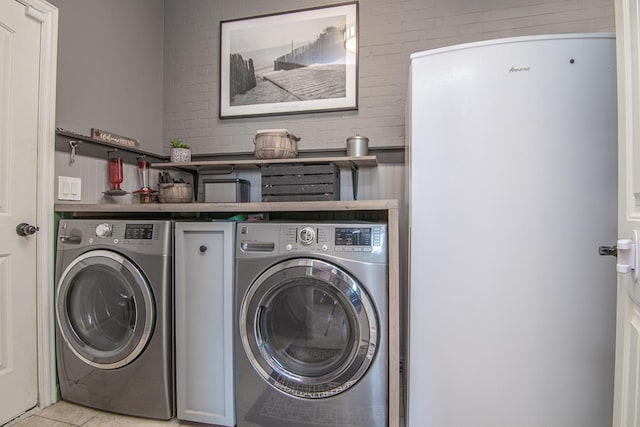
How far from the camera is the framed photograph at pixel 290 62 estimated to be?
6.79ft

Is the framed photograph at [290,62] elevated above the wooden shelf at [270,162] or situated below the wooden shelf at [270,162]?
above

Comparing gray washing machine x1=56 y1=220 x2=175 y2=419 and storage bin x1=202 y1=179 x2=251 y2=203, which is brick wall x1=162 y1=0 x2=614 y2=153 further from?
gray washing machine x1=56 y1=220 x2=175 y2=419

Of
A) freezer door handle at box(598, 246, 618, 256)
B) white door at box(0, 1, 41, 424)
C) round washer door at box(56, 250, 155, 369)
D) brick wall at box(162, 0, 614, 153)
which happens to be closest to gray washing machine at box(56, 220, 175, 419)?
round washer door at box(56, 250, 155, 369)

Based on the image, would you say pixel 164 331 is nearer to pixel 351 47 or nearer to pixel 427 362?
pixel 427 362

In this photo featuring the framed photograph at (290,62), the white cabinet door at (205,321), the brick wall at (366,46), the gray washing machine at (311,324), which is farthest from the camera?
the framed photograph at (290,62)

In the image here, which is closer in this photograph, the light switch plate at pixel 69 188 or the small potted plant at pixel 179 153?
the light switch plate at pixel 69 188

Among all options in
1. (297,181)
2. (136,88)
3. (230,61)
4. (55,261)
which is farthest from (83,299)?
(230,61)

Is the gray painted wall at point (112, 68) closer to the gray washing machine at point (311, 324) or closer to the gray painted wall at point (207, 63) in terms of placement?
the gray painted wall at point (207, 63)

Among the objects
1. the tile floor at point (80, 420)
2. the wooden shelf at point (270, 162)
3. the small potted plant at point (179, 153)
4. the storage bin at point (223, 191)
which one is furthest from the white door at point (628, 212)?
the small potted plant at point (179, 153)

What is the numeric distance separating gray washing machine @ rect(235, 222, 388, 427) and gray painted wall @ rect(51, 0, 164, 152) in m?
1.30

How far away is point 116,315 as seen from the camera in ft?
4.87

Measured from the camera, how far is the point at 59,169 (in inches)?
64.6

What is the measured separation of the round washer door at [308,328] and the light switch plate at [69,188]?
3.94 feet

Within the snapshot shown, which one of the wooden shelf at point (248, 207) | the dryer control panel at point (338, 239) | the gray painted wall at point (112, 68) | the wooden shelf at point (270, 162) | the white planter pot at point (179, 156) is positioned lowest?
the dryer control panel at point (338, 239)
